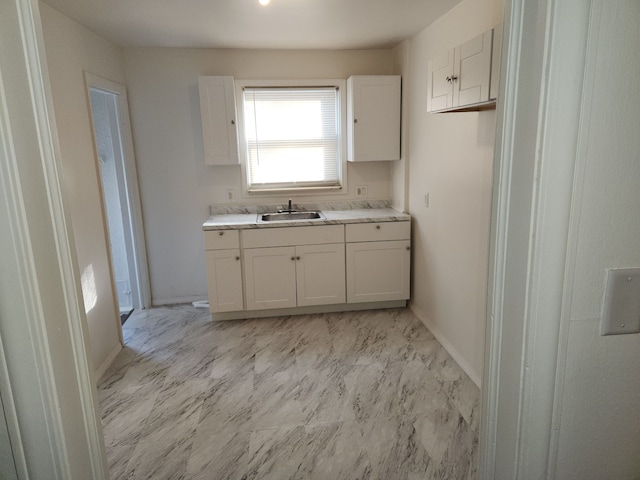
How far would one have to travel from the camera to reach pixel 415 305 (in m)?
3.78

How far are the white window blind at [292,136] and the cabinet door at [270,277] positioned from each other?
0.79m

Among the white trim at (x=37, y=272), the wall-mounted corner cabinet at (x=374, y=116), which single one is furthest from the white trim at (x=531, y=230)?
the wall-mounted corner cabinet at (x=374, y=116)

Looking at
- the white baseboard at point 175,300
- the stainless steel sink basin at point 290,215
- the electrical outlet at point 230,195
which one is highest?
the electrical outlet at point 230,195

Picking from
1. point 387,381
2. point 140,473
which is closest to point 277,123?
point 387,381

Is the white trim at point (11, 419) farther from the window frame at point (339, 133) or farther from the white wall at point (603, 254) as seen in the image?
the window frame at point (339, 133)

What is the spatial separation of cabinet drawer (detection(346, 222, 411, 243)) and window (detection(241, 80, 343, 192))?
2.18ft

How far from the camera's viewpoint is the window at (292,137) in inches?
153

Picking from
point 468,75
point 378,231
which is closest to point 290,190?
point 378,231

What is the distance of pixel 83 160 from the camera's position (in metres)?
2.83

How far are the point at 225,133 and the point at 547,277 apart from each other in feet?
11.0

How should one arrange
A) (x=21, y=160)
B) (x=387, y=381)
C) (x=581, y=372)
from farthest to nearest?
(x=387, y=381) → (x=581, y=372) → (x=21, y=160)

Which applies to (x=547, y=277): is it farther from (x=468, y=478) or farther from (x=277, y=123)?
(x=277, y=123)

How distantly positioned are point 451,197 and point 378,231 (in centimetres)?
88

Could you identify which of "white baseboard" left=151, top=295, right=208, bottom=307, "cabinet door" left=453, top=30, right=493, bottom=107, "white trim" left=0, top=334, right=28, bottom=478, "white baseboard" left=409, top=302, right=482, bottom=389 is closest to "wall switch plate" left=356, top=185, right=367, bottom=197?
"white baseboard" left=409, top=302, right=482, bottom=389
